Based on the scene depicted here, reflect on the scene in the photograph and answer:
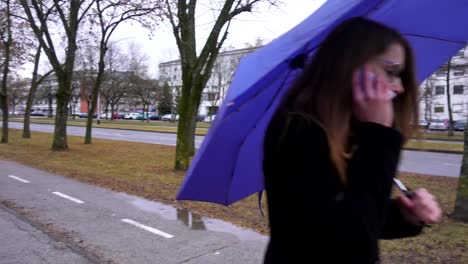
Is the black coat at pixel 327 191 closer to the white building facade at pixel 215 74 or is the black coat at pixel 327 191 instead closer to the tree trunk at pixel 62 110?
the tree trunk at pixel 62 110

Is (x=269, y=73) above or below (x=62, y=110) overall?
above

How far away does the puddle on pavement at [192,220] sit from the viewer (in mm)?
5840

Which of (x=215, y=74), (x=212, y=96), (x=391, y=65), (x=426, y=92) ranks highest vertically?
(x=215, y=74)

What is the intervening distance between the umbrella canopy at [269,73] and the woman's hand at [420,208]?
0.53m

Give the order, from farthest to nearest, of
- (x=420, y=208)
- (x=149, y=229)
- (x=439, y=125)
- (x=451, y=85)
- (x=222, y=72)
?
(x=222, y=72), (x=439, y=125), (x=451, y=85), (x=149, y=229), (x=420, y=208)

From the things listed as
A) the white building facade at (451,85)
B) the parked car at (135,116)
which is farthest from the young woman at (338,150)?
the parked car at (135,116)

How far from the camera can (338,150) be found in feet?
3.70

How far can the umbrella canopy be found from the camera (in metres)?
1.45

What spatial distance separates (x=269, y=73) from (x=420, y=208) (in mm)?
680

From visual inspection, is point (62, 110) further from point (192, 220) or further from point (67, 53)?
point (192, 220)

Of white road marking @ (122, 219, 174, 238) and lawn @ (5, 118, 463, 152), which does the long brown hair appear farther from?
white road marking @ (122, 219, 174, 238)

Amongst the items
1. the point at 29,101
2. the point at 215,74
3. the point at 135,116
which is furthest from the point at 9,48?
the point at 135,116

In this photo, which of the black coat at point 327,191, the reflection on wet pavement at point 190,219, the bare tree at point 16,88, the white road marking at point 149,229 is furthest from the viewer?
the bare tree at point 16,88

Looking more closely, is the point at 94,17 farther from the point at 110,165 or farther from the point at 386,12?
the point at 386,12
